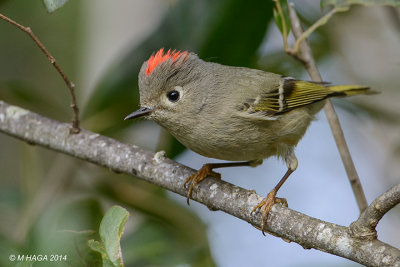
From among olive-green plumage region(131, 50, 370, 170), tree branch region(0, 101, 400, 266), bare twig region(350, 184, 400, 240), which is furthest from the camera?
olive-green plumage region(131, 50, 370, 170)

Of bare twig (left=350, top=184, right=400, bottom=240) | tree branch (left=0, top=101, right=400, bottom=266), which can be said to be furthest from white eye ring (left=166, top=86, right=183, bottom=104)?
bare twig (left=350, top=184, right=400, bottom=240)

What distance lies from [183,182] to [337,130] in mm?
862

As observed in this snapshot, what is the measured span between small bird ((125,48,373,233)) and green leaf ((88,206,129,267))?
76 cm

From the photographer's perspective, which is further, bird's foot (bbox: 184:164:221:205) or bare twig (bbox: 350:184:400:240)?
bird's foot (bbox: 184:164:221:205)

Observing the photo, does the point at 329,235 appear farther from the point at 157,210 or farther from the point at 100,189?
the point at 100,189

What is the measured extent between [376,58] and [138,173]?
3.30 meters

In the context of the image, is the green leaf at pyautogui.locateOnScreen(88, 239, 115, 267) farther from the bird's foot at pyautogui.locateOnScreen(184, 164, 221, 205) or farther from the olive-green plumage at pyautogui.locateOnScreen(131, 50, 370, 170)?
the olive-green plumage at pyautogui.locateOnScreen(131, 50, 370, 170)

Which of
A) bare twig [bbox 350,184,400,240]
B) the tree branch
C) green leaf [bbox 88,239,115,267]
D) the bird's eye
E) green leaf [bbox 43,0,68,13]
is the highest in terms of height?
the bird's eye

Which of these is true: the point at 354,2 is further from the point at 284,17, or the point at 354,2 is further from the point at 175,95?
the point at 175,95

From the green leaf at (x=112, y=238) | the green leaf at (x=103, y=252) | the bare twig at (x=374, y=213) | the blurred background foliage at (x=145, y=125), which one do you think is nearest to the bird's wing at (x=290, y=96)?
the blurred background foliage at (x=145, y=125)

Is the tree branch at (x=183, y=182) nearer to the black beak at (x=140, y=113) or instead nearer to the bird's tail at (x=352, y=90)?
the black beak at (x=140, y=113)

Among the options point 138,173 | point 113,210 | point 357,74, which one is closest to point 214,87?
point 138,173

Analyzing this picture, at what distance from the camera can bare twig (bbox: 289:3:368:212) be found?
252 centimetres

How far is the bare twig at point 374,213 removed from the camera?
1.63 meters
